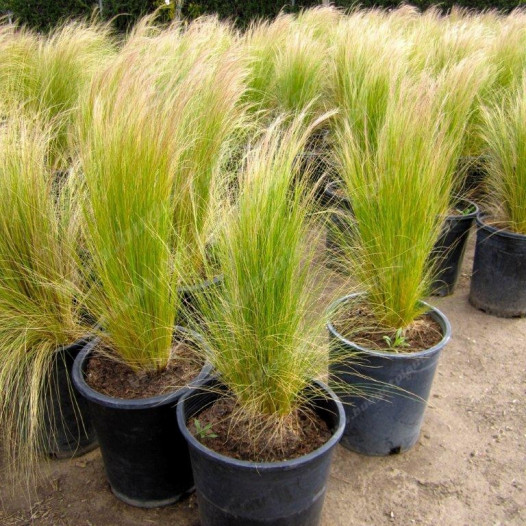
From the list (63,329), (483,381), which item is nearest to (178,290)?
(63,329)

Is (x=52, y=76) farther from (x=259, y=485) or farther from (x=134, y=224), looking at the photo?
(x=259, y=485)

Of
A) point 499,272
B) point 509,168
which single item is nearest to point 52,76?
point 509,168

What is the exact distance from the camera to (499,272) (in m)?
3.13

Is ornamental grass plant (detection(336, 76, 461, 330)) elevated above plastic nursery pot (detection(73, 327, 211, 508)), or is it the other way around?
ornamental grass plant (detection(336, 76, 461, 330))

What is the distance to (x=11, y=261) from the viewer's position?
1956 millimetres

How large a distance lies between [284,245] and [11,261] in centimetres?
101

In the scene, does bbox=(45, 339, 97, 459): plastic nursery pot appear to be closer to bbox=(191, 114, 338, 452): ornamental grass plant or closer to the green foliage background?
bbox=(191, 114, 338, 452): ornamental grass plant

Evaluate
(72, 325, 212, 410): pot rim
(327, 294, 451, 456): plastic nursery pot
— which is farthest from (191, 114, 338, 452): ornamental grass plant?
(327, 294, 451, 456): plastic nursery pot

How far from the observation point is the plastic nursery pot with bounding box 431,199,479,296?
3201mm

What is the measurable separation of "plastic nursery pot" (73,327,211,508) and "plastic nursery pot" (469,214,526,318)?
193 cm

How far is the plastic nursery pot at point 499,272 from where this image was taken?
9.98 ft

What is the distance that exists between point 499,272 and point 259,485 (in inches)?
84.0

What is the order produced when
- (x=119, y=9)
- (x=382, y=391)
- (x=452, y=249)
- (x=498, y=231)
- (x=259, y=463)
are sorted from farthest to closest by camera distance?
(x=119, y=9), (x=452, y=249), (x=498, y=231), (x=382, y=391), (x=259, y=463)

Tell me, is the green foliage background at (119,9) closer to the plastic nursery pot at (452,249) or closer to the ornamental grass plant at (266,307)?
the plastic nursery pot at (452,249)
